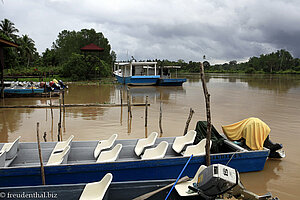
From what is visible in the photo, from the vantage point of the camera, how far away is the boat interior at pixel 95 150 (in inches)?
224

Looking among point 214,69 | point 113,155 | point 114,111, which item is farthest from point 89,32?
point 214,69

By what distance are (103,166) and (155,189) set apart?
1405 millimetres

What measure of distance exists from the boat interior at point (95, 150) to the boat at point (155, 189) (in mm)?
1335

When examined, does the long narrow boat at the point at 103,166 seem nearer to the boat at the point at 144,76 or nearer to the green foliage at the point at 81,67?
the boat at the point at 144,76

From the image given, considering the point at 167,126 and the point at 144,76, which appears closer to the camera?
the point at 167,126

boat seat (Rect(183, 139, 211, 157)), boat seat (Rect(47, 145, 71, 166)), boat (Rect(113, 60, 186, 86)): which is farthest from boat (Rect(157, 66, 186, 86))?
boat seat (Rect(47, 145, 71, 166))

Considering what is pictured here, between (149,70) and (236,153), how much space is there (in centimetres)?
2974

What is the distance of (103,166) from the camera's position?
5.08m

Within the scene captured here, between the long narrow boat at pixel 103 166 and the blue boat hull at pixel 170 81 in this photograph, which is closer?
the long narrow boat at pixel 103 166

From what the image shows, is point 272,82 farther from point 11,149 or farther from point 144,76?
point 11,149

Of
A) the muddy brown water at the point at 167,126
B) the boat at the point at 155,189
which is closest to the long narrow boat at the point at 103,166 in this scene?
the muddy brown water at the point at 167,126

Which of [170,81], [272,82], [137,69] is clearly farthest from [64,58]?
[272,82]

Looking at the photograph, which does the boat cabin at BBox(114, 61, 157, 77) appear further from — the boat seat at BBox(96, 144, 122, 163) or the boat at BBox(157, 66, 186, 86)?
the boat seat at BBox(96, 144, 122, 163)

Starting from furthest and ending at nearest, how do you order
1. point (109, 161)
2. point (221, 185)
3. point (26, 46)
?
point (26, 46) < point (109, 161) < point (221, 185)
